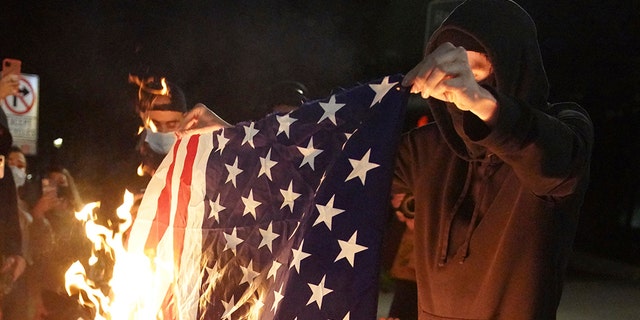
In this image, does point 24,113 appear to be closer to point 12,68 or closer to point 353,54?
point 12,68

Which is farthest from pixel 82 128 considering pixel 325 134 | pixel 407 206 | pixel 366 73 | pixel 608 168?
pixel 325 134

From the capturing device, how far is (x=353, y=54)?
17.0 meters

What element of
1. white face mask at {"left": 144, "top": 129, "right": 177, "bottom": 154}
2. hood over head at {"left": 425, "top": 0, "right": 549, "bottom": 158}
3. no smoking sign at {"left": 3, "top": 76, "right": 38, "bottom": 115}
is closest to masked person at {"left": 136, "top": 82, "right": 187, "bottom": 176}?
white face mask at {"left": 144, "top": 129, "right": 177, "bottom": 154}

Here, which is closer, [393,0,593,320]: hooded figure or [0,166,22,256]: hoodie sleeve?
[393,0,593,320]: hooded figure

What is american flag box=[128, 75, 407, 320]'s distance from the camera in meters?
2.11

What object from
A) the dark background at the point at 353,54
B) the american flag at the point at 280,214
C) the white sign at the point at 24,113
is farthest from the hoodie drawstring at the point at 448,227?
the dark background at the point at 353,54

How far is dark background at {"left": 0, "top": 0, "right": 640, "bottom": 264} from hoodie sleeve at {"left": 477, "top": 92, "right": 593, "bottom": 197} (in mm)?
10506

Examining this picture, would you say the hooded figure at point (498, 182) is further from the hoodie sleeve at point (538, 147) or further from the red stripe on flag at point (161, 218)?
the red stripe on flag at point (161, 218)

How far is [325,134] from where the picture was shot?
2.40 metres

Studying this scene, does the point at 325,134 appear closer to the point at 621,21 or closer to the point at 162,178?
the point at 162,178

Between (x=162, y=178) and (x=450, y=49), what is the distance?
1701 millimetres

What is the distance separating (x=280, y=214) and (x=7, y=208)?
10.5ft

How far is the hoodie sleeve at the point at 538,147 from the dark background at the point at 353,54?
34.5ft

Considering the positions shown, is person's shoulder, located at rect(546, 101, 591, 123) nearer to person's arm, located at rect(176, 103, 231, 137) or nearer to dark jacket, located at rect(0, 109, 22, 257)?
person's arm, located at rect(176, 103, 231, 137)
